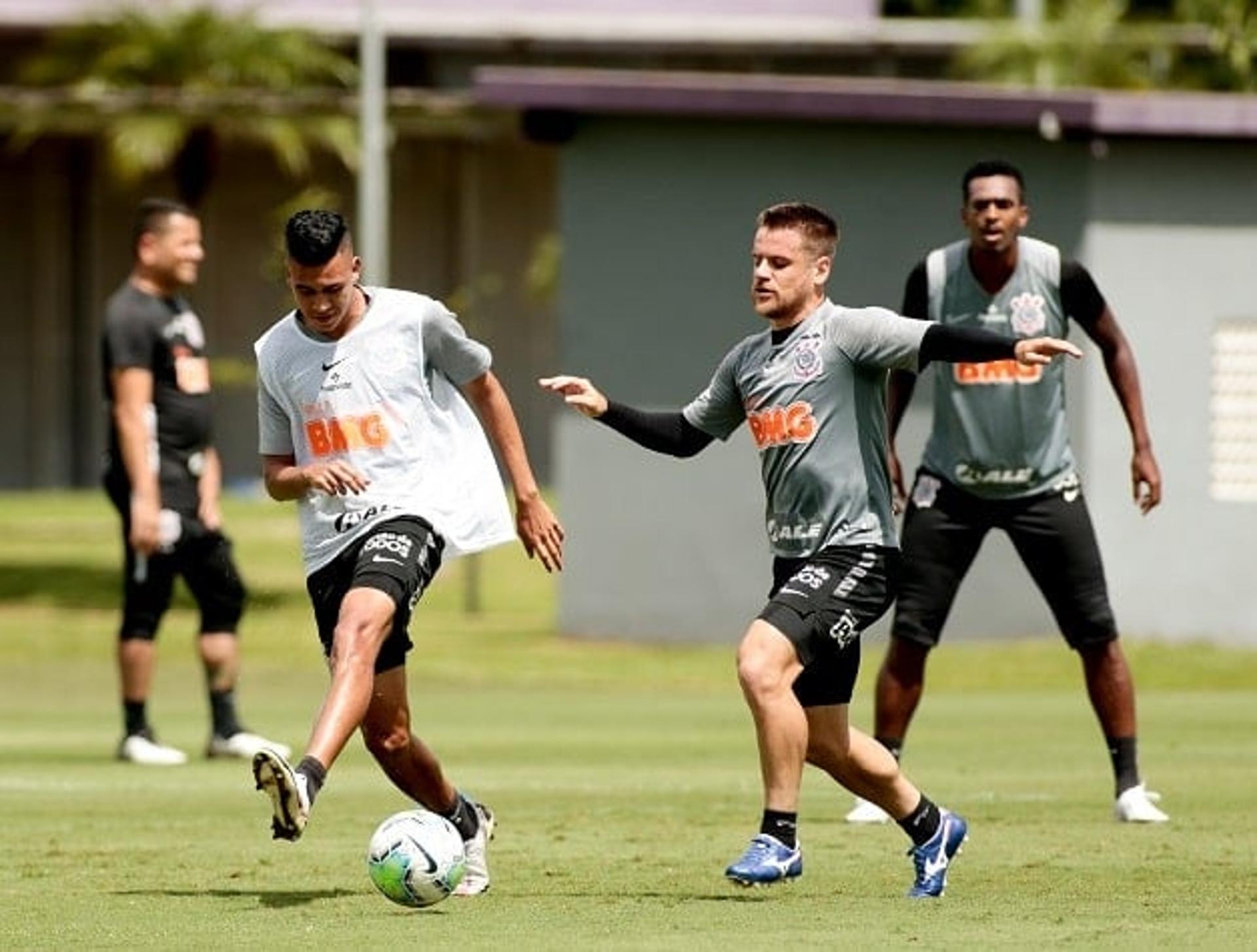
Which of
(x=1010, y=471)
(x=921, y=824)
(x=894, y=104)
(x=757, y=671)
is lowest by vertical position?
(x=921, y=824)

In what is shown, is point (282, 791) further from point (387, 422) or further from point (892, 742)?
point (892, 742)

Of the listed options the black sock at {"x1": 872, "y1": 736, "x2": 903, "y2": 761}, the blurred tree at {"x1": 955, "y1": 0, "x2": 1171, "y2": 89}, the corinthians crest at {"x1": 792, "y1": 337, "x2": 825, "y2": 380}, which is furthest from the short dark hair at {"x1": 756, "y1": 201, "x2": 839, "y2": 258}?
the blurred tree at {"x1": 955, "y1": 0, "x2": 1171, "y2": 89}

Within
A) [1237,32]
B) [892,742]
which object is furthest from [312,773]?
[1237,32]

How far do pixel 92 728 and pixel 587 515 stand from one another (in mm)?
6679

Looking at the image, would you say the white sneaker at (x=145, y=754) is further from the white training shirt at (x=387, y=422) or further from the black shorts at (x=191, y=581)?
the white training shirt at (x=387, y=422)

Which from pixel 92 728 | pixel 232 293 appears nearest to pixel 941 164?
pixel 92 728

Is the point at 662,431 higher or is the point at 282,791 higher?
the point at 662,431

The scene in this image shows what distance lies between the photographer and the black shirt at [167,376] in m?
15.1

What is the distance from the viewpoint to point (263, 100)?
3906 centimetres

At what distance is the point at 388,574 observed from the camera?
9.93 meters

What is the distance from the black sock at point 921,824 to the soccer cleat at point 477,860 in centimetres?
132

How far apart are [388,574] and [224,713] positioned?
542 centimetres

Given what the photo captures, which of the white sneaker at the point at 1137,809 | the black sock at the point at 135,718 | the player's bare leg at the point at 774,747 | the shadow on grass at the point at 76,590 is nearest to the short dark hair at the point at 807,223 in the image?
the player's bare leg at the point at 774,747

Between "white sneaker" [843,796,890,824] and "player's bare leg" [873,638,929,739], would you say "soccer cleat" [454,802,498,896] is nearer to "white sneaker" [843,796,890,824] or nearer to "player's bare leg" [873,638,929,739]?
"white sneaker" [843,796,890,824]
